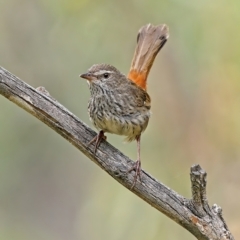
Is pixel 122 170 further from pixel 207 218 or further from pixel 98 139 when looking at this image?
pixel 207 218

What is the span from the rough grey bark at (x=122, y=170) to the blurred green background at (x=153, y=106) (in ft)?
2.98

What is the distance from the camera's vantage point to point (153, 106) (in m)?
5.60

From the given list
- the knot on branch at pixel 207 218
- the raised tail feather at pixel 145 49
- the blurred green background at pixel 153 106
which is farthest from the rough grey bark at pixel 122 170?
the raised tail feather at pixel 145 49

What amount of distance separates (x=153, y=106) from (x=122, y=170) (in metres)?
1.74

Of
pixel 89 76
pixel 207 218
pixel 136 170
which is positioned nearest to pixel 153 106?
pixel 89 76

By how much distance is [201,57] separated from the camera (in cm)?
495

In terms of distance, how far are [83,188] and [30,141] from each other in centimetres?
76

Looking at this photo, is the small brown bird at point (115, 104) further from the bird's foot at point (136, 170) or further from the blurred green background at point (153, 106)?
the blurred green background at point (153, 106)

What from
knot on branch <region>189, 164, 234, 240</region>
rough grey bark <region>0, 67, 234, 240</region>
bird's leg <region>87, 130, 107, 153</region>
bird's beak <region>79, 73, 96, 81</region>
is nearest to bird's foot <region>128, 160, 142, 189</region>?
rough grey bark <region>0, 67, 234, 240</region>

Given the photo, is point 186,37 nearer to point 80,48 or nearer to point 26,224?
point 80,48

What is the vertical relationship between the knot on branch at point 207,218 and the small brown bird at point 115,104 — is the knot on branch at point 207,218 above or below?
below

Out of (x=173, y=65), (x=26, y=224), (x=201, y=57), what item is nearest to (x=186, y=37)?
(x=201, y=57)

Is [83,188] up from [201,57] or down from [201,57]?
down

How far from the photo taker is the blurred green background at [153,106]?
494 cm
